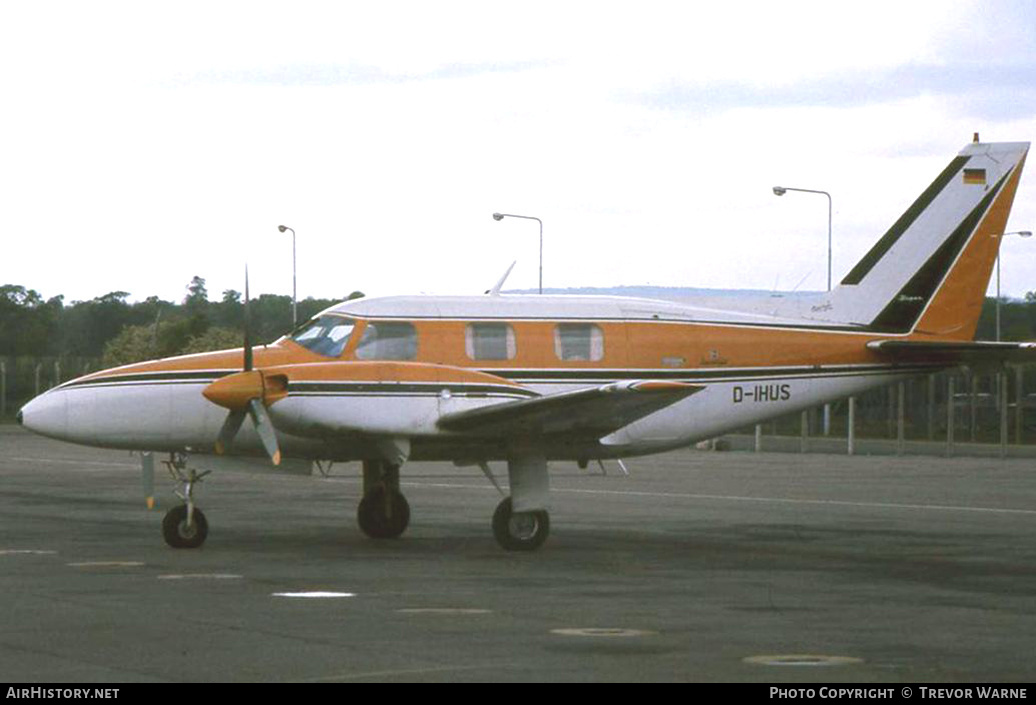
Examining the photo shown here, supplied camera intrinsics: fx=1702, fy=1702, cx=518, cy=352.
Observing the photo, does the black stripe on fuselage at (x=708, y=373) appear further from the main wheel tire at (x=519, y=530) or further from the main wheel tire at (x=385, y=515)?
the main wheel tire at (x=385, y=515)

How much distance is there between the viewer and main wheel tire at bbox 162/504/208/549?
20.6m

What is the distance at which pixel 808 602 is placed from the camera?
15.6 meters

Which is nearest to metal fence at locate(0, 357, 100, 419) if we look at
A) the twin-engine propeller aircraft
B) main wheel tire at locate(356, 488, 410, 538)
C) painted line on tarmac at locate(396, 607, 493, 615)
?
main wheel tire at locate(356, 488, 410, 538)

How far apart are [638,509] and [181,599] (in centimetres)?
1423

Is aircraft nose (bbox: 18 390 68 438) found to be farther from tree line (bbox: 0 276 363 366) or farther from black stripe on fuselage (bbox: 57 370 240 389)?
tree line (bbox: 0 276 363 366)

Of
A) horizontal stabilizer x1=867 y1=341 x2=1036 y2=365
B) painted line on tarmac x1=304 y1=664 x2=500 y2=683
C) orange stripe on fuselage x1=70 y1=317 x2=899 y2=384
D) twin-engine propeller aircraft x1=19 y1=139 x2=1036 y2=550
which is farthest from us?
horizontal stabilizer x1=867 y1=341 x2=1036 y2=365

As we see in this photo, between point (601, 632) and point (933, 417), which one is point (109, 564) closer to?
point (601, 632)

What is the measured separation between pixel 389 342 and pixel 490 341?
136cm

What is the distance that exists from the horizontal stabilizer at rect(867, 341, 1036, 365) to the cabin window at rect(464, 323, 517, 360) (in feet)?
16.8

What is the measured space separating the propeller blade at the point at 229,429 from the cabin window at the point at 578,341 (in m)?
4.29

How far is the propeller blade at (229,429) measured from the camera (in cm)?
2012

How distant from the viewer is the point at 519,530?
67.9ft

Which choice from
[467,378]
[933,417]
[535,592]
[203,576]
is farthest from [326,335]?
[933,417]

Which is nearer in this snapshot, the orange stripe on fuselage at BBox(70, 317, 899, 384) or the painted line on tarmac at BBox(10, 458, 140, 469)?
the orange stripe on fuselage at BBox(70, 317, 899, 384)
